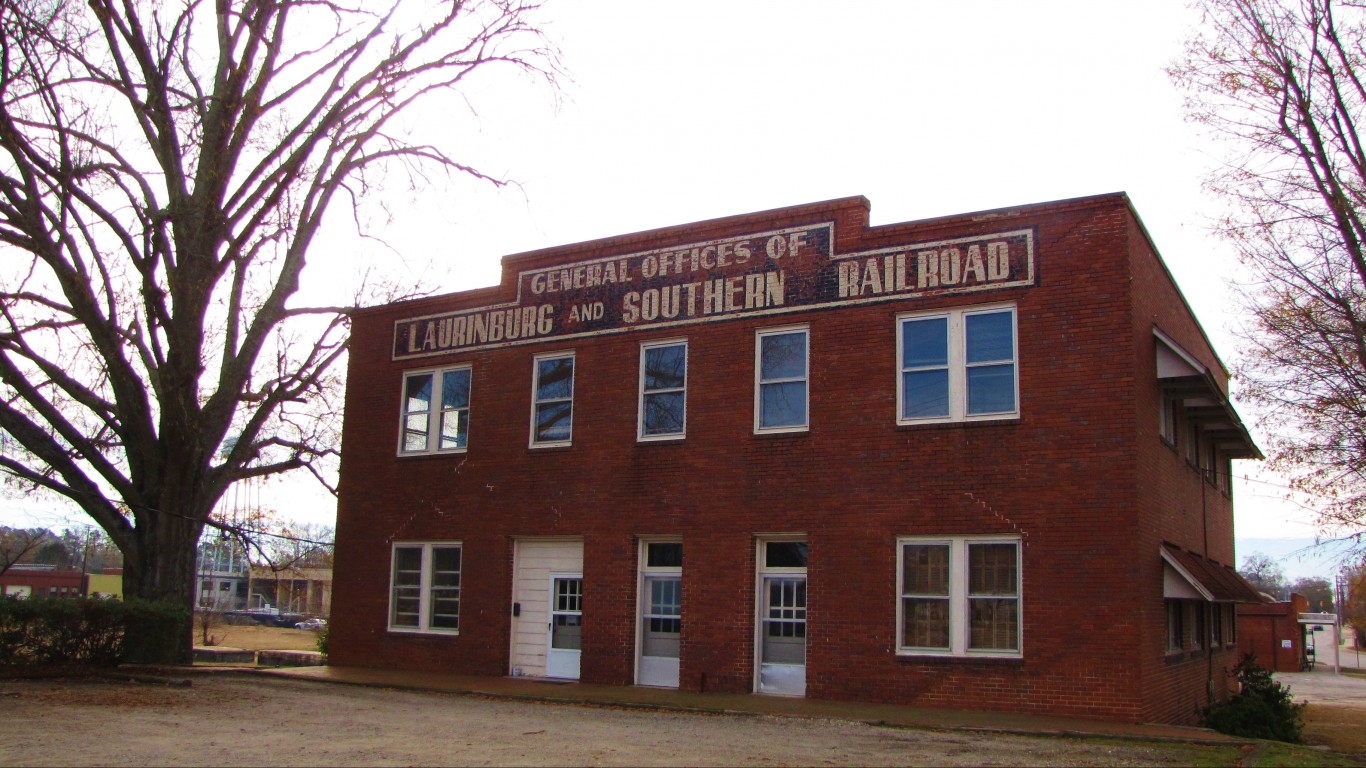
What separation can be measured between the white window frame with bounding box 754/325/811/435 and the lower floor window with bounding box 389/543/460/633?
21.7 ft

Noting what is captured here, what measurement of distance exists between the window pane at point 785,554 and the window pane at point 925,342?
320 cm

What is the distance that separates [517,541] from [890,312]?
798 centimetres

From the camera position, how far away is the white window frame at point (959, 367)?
655 inches

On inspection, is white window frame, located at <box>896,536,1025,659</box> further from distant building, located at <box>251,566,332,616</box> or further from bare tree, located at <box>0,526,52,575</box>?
distant building, located at <box>251,566,332,616</box>

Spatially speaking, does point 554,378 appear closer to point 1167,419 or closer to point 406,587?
point 406,587

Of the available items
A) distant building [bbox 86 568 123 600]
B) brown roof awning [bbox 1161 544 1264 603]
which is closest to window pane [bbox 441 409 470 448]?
brown roof awning [bbox 1161 544 1264 603]

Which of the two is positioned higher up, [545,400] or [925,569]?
[545,400]

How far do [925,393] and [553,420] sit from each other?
696 centimetres

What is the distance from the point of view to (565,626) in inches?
805

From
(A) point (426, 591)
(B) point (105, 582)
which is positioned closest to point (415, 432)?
(A) point (426, 591)

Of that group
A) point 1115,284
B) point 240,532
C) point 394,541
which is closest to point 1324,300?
point 1115,284

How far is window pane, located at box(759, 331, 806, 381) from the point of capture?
730 inches

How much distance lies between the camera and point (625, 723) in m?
14.4

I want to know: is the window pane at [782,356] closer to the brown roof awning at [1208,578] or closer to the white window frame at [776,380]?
the white window frame at [776,380]
